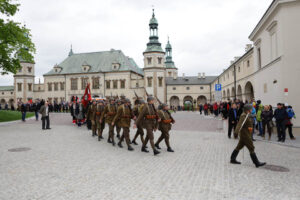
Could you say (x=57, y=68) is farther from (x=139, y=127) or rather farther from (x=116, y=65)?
(x=139, y=127)

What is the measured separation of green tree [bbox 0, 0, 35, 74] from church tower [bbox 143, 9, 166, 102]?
3578 cm

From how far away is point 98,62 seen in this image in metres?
63.3

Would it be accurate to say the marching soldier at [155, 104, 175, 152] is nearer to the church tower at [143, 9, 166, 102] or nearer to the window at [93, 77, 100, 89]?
the church tower at [143, 9, 166, 102]

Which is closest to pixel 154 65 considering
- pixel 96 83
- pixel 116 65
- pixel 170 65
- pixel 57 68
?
pixel 116 65

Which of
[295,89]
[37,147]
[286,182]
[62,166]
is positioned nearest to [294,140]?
[295,89]

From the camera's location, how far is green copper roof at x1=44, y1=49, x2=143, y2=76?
201 ft

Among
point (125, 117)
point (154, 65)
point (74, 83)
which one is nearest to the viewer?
point (125, 117)

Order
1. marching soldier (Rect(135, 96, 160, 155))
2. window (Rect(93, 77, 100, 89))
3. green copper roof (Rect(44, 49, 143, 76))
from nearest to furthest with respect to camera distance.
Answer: marching soldier (Rect(135, 96, 160, 155)) < window (Rect(93, 77, 100, 89)) < green copper roof (Rect(44, 49, 143, 76))

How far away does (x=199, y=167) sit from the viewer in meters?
6.76

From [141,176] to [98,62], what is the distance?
60.3 metres

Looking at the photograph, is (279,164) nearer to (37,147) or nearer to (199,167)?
(199,167)

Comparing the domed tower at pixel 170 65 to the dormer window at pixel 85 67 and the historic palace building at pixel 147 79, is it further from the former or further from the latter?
the dormer window at pixel 85 67

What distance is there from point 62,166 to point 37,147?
3.65 meters

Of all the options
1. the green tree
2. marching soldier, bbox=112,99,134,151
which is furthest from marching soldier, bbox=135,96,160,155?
the green tree
